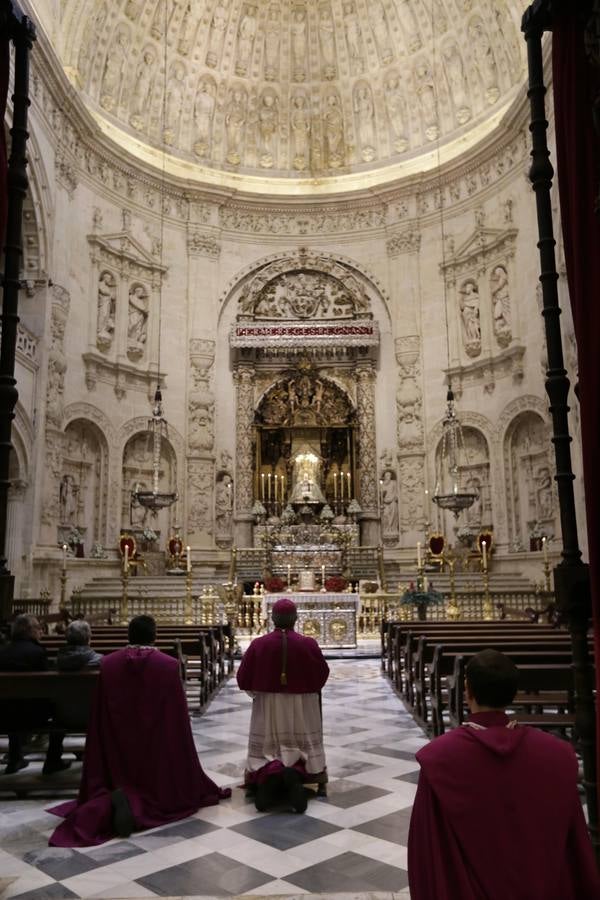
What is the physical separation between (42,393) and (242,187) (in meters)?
11.4

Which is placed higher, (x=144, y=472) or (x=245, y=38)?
(x=245, y=38)

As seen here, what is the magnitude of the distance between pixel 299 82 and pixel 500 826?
87.1 feet

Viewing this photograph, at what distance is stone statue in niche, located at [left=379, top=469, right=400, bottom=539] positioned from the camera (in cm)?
2265

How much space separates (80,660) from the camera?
584 centimetres

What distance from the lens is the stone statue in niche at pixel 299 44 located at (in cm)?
2438

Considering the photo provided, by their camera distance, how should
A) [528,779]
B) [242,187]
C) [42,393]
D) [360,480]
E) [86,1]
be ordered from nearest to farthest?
[528,779] < [42,393] < [86,1] < [360,480] < [242,187]

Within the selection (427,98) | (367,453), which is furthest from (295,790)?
(427,98)

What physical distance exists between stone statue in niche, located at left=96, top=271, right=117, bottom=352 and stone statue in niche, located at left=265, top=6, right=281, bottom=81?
9315 millimetres

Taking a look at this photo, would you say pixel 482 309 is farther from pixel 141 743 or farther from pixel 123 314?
pixel 141 743

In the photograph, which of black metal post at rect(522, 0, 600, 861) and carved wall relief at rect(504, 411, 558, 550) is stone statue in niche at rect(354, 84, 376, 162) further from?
black metal post at rect(522, 0, 600, 861)

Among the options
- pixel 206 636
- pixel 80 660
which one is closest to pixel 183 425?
pixel 206 636

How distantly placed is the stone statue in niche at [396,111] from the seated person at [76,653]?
2235cm

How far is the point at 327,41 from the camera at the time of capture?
24625 mm

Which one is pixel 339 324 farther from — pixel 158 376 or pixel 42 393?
pixel 42 393
